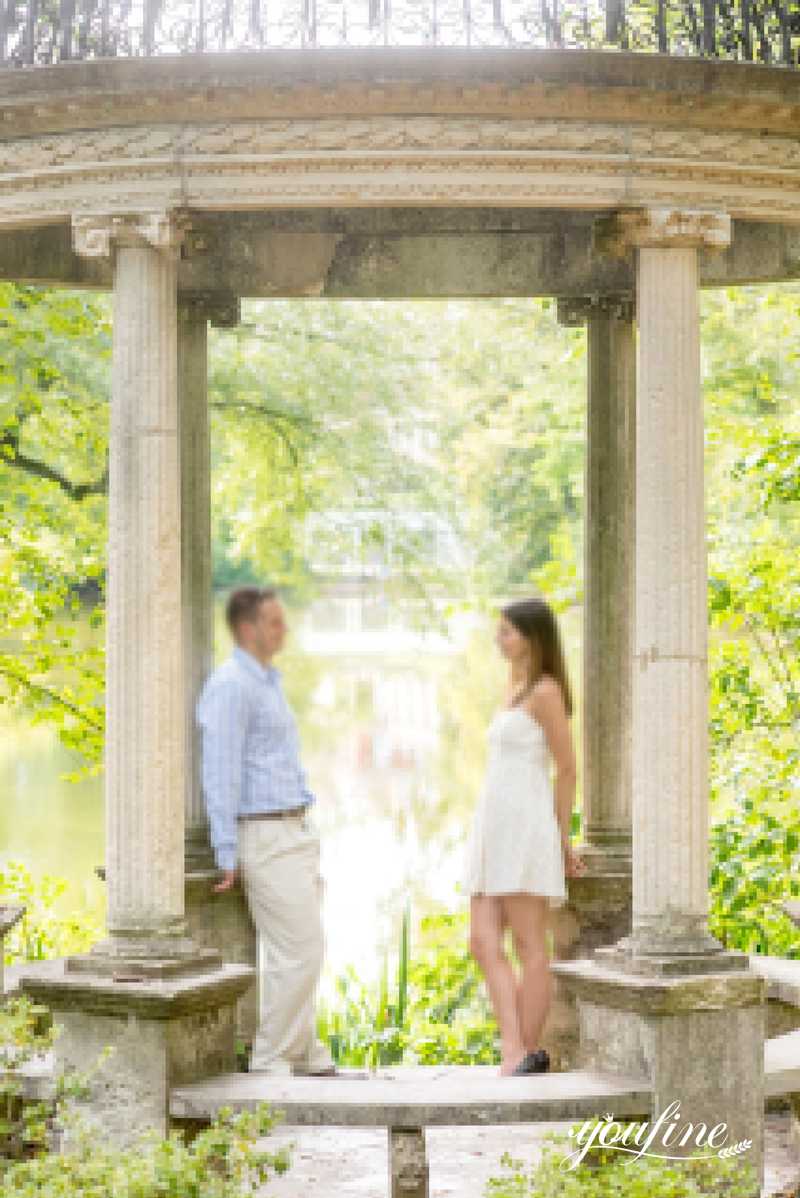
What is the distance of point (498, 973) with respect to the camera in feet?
28.0

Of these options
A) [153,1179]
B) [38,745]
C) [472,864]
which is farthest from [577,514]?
[153,1179]

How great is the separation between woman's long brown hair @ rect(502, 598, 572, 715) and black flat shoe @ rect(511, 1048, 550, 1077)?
180 cm

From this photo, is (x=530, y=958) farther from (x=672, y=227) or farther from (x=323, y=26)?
(x=323, y=26)

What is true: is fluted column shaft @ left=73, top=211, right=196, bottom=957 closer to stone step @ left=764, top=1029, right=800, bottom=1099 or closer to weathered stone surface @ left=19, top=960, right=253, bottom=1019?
weathered stone surface @ left=19, top=960, right=253, bottom=1019

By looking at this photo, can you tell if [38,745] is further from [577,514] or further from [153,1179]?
[153,1179]

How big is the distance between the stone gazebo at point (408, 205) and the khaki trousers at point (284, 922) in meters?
0.31

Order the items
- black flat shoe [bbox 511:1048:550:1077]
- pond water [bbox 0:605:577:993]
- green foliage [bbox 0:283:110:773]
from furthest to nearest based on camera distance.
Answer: pond water [bbox 0:605:577:993] → green foliage [bbox 0:283:110:773] → black flat shoe [bbox 511:1048:550:1077]

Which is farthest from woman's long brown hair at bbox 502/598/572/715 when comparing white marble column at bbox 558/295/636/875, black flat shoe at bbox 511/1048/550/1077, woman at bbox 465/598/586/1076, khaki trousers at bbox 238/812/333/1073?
white marble column at bbox 558/295/636/875

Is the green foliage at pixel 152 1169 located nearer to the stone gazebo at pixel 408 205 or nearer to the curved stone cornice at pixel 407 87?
the stone gazebo at pixel 408 205

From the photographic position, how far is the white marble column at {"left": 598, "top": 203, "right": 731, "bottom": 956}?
8250mm

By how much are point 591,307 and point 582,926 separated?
4.04m

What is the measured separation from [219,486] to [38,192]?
11.3 m

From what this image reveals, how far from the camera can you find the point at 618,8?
9695 mm

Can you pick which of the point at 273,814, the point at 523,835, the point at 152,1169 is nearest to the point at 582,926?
the point at 523,835
